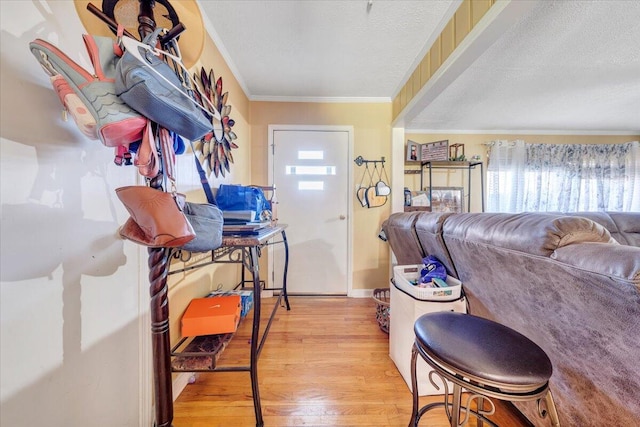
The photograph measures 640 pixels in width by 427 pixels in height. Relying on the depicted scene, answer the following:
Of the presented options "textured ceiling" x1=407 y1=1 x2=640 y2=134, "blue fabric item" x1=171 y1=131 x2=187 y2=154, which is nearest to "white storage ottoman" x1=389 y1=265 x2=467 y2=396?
"blue fabric item" x1=171 y1=131 x2=187 y2=154

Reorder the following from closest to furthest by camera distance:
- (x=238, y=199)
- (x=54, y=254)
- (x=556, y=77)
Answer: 1. (x=54, y=254)
2. (x=238, y=199)
3. (x=556, y=77)

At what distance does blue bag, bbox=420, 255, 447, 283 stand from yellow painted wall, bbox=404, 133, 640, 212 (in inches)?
94.7

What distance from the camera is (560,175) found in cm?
348

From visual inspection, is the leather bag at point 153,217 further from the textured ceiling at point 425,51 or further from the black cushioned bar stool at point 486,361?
the textured ceiling at point 425,51

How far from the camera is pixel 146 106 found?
56cm

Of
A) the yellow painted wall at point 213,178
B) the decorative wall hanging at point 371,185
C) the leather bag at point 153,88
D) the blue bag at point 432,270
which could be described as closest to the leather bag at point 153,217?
the leather bag at point 153,88

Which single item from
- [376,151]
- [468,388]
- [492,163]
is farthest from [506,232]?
[492,163]

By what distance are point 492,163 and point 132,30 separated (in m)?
4.35

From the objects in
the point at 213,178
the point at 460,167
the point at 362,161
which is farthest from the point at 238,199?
the point at 460,167

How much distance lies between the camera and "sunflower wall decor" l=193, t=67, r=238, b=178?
60.1 inches

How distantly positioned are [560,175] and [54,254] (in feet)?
17.7

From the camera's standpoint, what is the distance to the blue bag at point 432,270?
130cm

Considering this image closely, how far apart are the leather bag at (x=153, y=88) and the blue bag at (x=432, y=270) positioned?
4.44 feet

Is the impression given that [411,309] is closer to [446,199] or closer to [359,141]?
[359,141]
